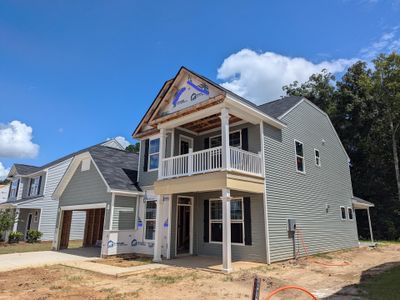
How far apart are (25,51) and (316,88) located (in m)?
28.9

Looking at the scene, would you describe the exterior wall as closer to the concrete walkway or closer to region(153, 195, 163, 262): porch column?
region(153, 195, 163, 262): porch column

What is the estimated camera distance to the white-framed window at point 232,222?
12.2m

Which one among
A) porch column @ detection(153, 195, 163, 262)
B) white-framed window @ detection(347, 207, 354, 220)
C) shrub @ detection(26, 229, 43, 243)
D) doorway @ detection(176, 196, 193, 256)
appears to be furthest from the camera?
shrub @ detection(26, 229, 43, 243)

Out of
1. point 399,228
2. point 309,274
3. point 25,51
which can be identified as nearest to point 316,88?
point 399,228

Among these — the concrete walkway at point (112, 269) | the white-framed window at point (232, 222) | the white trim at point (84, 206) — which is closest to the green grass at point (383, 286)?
the white-framed window at point (232, 222)

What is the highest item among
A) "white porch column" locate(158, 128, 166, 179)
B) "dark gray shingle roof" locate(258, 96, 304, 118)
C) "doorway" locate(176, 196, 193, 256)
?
"dark gray shingle roof" locate(258, 96, 304, 118)

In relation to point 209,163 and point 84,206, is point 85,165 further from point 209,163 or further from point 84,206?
point 209,163

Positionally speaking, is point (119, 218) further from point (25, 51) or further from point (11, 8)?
point (11, 8)

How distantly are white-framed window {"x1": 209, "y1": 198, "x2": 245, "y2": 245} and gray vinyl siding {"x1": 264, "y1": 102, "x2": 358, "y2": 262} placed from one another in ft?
4.23

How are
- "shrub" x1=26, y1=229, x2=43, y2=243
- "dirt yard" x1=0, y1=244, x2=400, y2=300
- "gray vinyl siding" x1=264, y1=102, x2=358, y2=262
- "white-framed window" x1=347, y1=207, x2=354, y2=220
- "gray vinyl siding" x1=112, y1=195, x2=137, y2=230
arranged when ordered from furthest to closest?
"shrub" x1=26, y1=229, x2=43, y2=243 < "white-framed window" x1=347, y1=207, x2=354, y2=220 < "gray vinyl siding" x1=112, y1=195, x2=137, y2=230 < "gray vinyl siding" x1=264, y1=102, x2=358, y2=262 < "dirt yard" x1=0, y1=244, x2=400, y2=300

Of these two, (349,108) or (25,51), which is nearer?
(25,51)

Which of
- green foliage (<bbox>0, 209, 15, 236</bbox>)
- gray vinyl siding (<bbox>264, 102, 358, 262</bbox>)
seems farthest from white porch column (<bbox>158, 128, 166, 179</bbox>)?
green foliage (<bbox>0, 209, 15, 236</bbox>)

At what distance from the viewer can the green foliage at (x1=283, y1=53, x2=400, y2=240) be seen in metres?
24.2

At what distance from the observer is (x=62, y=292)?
7.07m
